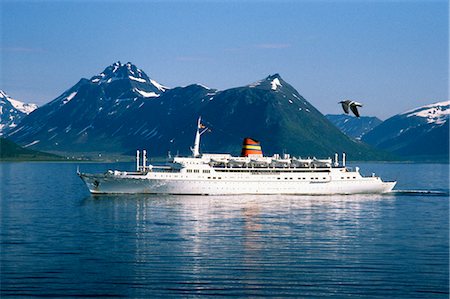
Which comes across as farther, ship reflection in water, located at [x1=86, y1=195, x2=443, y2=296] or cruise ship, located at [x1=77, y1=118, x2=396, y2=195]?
cruise ship, located at [x1=77, y1=118, x2=396, y2=195]

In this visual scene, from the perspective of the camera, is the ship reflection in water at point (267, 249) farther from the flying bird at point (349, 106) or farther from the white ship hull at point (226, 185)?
the white ship hull at point (226, 185)

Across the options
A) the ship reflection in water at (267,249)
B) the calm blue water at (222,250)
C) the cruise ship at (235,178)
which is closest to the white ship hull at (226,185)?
the cruise ship at (235,178)

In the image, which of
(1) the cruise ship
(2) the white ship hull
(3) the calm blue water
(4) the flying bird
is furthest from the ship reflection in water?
(1) the cruise ship

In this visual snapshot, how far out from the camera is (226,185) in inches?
3752

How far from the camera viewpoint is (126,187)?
305 ft

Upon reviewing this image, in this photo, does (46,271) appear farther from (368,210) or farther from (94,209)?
(368,210)

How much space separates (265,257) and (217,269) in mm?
5181

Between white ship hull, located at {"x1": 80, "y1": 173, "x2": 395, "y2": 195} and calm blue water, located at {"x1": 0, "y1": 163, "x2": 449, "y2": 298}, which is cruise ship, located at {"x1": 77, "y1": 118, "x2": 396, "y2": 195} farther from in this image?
calm blue water, located at {"x1": 0, "y1": 163, "x2": 449, "y2": 298}

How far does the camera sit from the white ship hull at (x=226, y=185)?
304 feet

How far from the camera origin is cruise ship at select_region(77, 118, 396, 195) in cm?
9294

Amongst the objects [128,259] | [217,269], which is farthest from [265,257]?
[128,259]

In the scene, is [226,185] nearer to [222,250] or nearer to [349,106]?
[222,250]

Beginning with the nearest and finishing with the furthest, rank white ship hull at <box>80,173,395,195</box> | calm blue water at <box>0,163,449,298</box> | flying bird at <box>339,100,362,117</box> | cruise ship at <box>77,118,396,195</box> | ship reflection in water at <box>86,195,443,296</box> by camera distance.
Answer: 1. flying bird at <box>339,100,362,117</box>
2. calm blue water at <box>0,163,449,298</box>
3. ship reflection in water at <box>86,195,443,296</box>
4. white ship hull at <box>80,173,395,195</box>
5. cruise ship at <box>77,118,396,195</box>

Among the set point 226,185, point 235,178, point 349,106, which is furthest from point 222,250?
point 235,178
